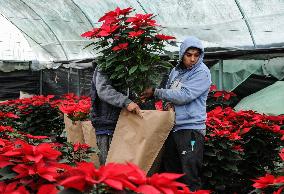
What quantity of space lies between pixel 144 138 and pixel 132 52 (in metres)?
0.66

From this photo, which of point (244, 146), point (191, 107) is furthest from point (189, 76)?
point (244, 146)

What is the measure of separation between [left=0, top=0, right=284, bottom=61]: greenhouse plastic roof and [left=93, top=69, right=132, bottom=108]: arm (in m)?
4.22

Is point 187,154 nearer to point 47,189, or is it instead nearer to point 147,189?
point 47,189

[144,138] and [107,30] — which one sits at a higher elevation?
[107,30]

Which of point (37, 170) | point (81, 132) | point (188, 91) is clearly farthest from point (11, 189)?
point (81, 132)

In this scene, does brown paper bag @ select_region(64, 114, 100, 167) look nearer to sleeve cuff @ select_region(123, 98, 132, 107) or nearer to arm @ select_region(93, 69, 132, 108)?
arm @ select_region(93, 69, 132, 108)

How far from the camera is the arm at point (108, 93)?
3172 mm

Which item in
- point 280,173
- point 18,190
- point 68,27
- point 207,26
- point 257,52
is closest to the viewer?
point 18,190

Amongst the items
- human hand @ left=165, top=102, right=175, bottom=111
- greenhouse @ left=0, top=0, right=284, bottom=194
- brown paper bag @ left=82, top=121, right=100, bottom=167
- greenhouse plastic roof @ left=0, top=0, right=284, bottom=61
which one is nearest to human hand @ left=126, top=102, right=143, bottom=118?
greenhouse @ left=0, top=0, right=284, bottom=194

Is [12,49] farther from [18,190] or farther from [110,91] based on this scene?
[18,190]

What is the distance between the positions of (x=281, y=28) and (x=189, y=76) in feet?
13.6

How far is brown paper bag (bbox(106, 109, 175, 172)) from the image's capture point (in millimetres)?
3105

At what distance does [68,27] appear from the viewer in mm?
11633

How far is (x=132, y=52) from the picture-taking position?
10.8ft
